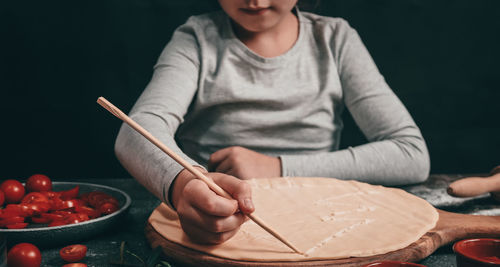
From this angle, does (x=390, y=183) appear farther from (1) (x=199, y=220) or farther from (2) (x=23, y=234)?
(2) (x=23, y=234)

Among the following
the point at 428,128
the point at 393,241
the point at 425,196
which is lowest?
the point at 428,128

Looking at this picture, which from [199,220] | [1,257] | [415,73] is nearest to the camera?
[1,257]

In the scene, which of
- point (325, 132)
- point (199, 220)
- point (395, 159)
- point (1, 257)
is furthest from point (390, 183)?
point (1, 257)

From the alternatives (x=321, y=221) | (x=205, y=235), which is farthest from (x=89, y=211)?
(x=321, y=221)

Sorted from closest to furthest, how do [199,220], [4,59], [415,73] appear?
[199,220], [4,59], [415,73]

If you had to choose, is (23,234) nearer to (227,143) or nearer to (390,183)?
(227,143)

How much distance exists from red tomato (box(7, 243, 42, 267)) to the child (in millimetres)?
399

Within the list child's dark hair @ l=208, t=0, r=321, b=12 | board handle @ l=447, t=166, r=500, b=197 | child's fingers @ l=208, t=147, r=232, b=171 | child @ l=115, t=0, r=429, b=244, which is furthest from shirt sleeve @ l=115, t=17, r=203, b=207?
board handle @ l=447, t=166, r=500, b=197

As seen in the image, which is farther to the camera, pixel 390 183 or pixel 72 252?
pixel 390 183

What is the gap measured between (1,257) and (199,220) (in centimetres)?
24

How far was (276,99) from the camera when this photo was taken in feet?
3.95

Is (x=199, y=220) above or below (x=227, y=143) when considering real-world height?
above

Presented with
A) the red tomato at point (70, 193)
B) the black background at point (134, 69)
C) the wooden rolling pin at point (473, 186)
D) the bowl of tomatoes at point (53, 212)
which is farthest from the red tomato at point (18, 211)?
the black background at point (134, 69)

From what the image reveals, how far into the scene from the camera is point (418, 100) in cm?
172
